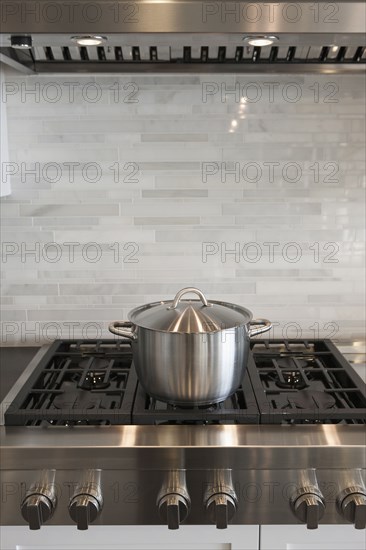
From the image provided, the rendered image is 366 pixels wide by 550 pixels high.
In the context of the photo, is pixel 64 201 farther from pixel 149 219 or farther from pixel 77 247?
pixel 149 219

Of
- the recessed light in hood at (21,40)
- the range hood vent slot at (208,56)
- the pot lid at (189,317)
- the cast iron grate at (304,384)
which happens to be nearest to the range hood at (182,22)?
the recessed light in hood at (21,40)

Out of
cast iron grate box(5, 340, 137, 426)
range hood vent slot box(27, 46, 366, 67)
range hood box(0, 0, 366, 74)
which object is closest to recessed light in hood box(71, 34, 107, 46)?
range hood box(0, 0, 366, 74)

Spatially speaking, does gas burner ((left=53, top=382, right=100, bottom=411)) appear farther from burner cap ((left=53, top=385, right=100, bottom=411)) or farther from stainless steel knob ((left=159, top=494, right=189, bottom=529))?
stainless steel knob ((left=159, top=494, right=189, bottom=529))

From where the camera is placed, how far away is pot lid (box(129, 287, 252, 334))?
1.16m

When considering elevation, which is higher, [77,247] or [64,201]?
[64,201]

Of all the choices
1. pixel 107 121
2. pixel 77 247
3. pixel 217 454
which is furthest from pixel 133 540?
pixel 107 121

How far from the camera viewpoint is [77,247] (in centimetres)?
164

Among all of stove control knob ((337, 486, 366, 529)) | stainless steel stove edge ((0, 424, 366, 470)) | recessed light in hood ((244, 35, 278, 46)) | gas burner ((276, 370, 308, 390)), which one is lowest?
stove control knob ((337, 486, 366, 529))

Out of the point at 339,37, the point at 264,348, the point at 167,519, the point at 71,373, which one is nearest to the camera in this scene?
the point at 167,519

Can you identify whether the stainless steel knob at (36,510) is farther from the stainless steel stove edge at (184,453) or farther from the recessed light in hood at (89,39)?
the recessed light in hood at (89,39)

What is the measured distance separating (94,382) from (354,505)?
61cm

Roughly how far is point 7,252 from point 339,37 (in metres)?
1.02

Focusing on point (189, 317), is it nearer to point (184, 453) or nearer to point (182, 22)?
point (184, 453)

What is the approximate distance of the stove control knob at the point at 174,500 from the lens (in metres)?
1.04
